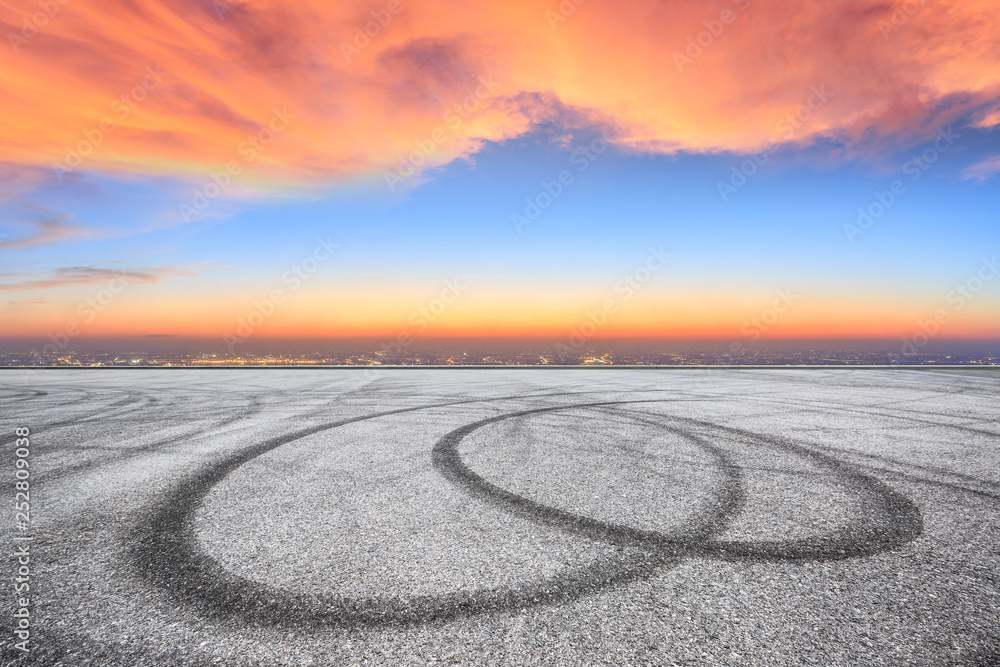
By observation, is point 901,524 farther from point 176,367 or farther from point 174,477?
point 176,367

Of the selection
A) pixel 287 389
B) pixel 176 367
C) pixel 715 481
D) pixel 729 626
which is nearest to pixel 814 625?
pixel 729 626

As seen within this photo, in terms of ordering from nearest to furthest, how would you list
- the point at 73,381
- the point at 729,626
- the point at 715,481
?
the point at 729,626 < the point at 715,481 < the point at 73,381

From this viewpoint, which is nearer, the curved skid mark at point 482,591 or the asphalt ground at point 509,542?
the asphalt ground at point 509,542

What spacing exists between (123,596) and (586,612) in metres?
2.81

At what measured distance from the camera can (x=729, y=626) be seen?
239 cm

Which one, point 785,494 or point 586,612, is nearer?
point 586,612

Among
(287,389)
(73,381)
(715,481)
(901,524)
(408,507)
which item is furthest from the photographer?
(73,381)

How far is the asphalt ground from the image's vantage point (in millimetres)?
2307

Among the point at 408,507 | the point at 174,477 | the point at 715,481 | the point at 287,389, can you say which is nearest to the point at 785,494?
the point at 715,481

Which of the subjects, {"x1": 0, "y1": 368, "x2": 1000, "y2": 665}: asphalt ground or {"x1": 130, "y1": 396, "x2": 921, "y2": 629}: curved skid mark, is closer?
{"x1": 0, "y1": 368, "x2": 1000, "y2": 665}: asphalt ground

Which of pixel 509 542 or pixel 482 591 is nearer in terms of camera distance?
pixel 482 591

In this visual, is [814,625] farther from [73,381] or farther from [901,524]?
[73,381]

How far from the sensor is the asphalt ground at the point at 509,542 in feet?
Result: 7.57

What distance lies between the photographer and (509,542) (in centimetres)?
331
